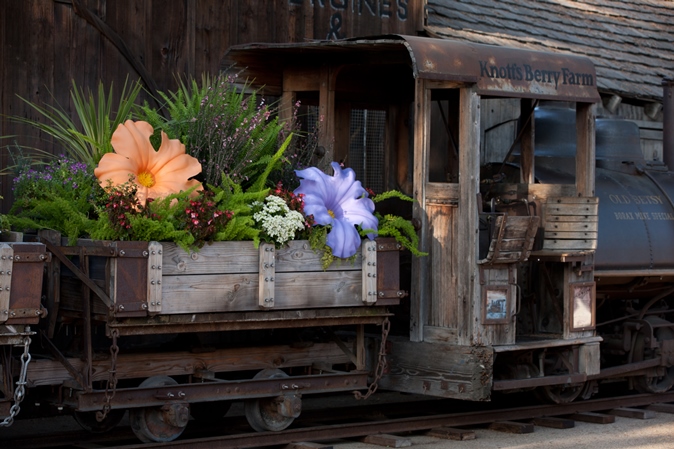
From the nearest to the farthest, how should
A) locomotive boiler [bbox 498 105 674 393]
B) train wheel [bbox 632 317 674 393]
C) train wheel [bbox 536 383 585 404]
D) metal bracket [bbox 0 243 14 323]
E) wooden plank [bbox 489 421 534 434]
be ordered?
metal bracket [bbox 0 243 14 323] < wooden plank [bbox 489 421 534 434] < train wheel [bbox 536 383 585 404] < locomotive boiler [bbox 498 105 674 393] < train wheel [bbox 632 317 674 393]

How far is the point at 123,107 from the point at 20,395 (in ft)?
7.36

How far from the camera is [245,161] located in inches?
299

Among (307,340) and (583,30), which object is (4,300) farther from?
(583,30)

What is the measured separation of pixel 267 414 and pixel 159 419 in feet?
3.01

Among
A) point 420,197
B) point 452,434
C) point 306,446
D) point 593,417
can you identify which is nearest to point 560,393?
point 593,417

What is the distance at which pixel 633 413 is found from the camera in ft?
31.9

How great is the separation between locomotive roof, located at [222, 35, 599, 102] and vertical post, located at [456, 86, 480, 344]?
24 cm

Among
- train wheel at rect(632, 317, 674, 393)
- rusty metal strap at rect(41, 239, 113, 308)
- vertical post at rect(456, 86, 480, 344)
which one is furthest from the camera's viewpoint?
train wheel at rect(632, 317, 674, 393)

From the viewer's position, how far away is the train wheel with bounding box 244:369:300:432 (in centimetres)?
781

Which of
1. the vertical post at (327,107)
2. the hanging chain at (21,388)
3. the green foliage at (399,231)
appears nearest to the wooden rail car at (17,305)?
the hanging chain at (21,388)

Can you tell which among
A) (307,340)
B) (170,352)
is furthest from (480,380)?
(170,352)

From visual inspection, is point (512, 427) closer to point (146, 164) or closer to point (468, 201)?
point (468, 201)

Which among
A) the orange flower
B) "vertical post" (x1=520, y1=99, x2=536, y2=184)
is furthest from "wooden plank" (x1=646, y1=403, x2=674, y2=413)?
the orange flower

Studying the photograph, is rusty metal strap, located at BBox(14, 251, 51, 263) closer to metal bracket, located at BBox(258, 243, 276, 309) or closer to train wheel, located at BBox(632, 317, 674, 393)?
metal bracket, located at BBox(258, 243, 276, 309)
